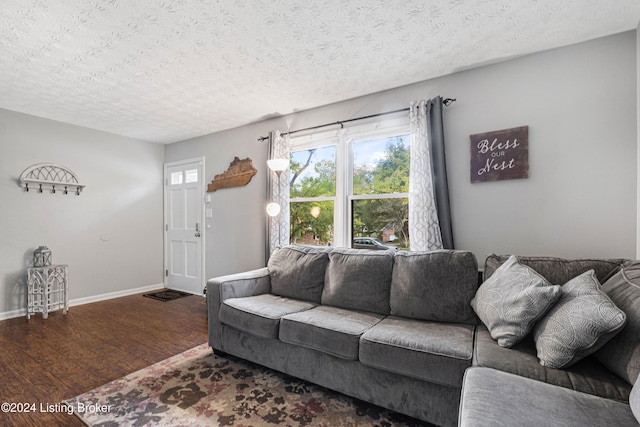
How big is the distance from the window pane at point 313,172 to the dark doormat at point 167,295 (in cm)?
241

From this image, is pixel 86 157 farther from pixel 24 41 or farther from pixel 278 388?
pixel 278 388

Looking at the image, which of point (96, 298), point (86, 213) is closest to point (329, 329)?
point (96, 298)

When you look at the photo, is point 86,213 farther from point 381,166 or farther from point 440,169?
point 440,169

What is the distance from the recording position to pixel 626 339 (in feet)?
4.11

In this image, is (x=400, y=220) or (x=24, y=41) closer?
(x=24, y=41)

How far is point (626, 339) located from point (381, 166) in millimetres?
2182

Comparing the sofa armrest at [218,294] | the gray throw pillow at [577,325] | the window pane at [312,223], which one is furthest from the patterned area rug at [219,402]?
the window pane at [312,223]

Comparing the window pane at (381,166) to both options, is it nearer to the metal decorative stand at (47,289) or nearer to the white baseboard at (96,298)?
the metal decorative stand at (47,289)

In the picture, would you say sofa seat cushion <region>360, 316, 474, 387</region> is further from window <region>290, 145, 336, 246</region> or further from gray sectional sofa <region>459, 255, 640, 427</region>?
window <region>290, 145, 336, 246</region>

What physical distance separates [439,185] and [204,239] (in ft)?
11.2

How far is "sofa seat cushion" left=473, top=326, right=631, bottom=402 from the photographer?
1230 millimetres

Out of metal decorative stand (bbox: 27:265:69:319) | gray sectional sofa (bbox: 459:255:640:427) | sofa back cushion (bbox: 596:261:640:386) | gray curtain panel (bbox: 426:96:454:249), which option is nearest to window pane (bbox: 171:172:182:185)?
metal decorative stand (bbox: 27:265:69:319)

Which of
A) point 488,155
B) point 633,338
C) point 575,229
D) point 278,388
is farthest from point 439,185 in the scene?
point 278,388

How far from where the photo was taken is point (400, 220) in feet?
9.66
